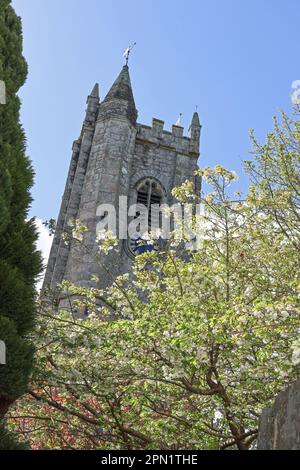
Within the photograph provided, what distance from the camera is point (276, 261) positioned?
27.0 ft

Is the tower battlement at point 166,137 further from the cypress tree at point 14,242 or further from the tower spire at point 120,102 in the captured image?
the cypress tree at point 14,242

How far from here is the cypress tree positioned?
5023 millimetres

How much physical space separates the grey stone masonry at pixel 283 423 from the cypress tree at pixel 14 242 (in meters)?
2.57

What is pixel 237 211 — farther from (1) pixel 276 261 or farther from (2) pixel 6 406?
(2) pixel 6 406

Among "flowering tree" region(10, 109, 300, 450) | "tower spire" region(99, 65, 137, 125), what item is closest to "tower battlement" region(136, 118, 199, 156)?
"tower spire" region(99, 65, 137, 125)

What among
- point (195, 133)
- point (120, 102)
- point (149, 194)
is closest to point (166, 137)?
point (195, 133)

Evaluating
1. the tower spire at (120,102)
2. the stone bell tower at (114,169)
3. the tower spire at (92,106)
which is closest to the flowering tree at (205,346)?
the stone bell tower at (114,169)

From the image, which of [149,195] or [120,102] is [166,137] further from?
[149,195]

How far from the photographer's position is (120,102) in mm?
24750

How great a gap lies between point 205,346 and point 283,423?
8.44 ft

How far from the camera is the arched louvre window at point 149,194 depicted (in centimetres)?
2391

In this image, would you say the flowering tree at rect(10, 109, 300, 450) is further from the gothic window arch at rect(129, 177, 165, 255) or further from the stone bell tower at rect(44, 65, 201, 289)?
the gothic window arch at rect(129, 177, 165, 255)

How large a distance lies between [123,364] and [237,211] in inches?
124

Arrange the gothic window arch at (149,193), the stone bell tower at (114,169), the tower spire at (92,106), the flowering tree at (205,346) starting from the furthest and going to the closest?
the tower spire at (92,106) < the gothic window arch at (149,193) < the stone bell tower at (114,169) < the flowering tree at (205,346)
